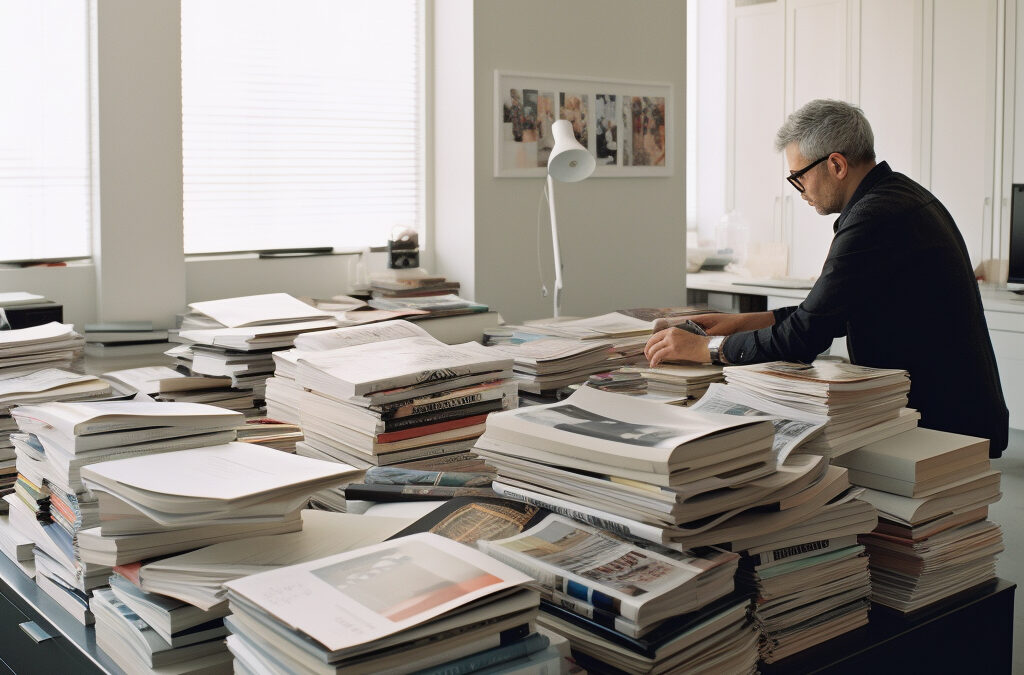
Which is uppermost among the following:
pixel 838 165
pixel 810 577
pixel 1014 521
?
pixel 838 165

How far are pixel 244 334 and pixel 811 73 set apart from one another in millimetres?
5137

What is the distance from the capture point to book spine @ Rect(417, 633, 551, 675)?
872 mm

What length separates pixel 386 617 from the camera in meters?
0.86

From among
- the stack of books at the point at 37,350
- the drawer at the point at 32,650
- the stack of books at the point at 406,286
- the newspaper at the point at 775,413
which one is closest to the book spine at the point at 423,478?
the newspaper at the point at 775,413

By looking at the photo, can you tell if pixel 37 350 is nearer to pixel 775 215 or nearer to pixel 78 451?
pixel 78 451

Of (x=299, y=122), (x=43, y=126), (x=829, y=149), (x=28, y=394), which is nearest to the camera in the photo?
(x=28, y=394)

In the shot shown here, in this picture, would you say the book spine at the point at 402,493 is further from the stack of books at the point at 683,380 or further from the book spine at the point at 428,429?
the stack of books at the point at 683,380

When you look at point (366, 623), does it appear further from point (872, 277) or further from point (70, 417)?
point (872, 277)

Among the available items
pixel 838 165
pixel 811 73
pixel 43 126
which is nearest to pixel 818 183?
pixel 838 165

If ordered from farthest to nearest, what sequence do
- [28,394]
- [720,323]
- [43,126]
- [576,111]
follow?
[576,111] < [43,126] < [720,323] < [28,394]

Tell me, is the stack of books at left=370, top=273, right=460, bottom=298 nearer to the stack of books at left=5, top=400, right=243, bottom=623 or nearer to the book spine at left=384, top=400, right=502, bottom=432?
the book spine at left=384, top=400, right=502, bottom=432

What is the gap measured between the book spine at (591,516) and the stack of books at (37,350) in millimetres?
1325

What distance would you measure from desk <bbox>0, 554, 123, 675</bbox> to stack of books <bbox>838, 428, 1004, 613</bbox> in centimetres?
99

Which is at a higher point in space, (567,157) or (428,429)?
(567,157)
